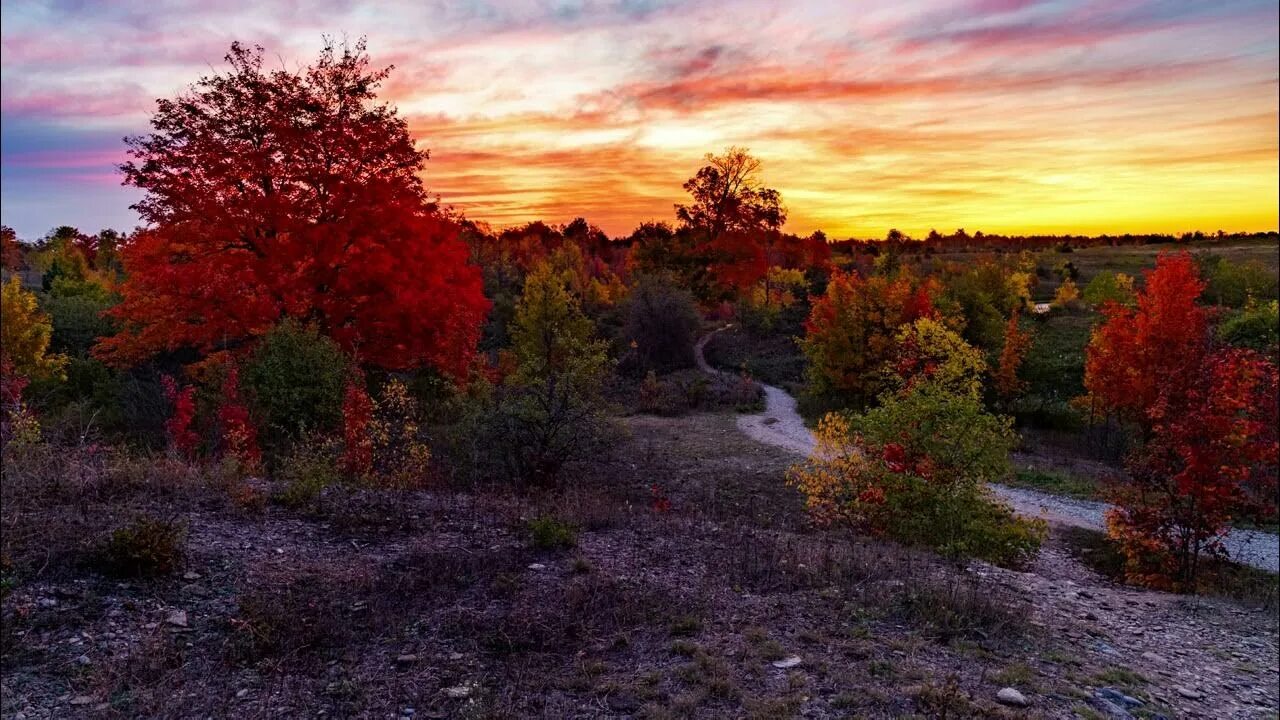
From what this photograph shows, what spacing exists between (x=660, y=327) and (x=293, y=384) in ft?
93.6

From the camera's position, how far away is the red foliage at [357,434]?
14.5 m

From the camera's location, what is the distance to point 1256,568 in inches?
686

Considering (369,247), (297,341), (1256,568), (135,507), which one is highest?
(369,247)

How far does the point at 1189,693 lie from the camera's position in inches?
318

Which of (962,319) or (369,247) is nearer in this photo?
(369,247)

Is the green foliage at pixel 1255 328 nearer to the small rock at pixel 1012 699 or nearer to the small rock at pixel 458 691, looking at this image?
the small rock at pixel 1012 699

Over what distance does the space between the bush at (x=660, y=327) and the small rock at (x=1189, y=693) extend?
35.8 metres

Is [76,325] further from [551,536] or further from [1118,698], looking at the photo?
[1118,698]

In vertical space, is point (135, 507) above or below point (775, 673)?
above

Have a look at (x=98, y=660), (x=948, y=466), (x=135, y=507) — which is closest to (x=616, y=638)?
(x=98, y=660)

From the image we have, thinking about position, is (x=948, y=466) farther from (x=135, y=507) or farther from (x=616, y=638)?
(x=135, y=507)

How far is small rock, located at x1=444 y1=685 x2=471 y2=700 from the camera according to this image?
6422 millimetres

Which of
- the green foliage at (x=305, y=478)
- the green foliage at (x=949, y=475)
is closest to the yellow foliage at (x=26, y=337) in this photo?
the green foliage at (x=305, y=478)

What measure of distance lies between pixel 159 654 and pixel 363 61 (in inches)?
817
